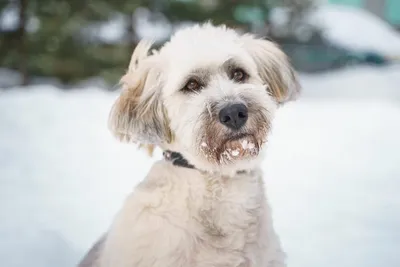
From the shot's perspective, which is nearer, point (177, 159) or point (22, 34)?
point (177, 159)

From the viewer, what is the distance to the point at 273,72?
168 centimetres

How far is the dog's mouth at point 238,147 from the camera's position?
1.49m

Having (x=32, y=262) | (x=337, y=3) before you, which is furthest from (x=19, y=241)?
(x=337, y=3)

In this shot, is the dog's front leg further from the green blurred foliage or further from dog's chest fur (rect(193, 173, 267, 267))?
the green blurred foliage

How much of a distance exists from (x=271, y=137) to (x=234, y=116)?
0.82 meters

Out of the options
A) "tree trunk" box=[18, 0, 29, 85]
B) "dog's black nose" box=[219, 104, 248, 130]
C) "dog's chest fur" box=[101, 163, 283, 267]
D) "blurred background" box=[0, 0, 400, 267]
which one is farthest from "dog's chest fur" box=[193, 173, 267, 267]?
"tree trunk" box=[18, 0, 29, 85]

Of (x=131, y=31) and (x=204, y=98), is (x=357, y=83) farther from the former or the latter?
(x=204, y=98)

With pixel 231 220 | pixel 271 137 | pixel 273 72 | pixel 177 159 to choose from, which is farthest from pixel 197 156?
pixel 271 137

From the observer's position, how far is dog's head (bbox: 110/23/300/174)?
4.90 feet

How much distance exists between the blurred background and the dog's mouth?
615 mm

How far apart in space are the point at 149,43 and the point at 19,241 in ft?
2.64

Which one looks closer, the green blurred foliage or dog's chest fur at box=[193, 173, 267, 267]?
dog's chest fur at box=[193, 173, 267, 267]

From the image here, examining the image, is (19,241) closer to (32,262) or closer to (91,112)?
(32,262)

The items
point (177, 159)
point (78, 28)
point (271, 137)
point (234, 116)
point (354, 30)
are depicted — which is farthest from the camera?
point (78, 28)
